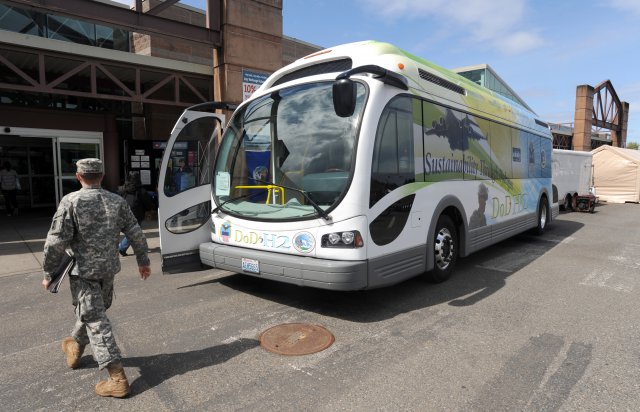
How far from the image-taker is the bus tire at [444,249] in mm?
5508

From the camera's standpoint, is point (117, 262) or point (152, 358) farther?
point (152, 358)

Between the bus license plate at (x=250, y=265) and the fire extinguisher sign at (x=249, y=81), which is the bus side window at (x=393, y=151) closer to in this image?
the bus license plate at (x=250, y=265)

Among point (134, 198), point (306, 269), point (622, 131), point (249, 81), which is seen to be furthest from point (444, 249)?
point (622, 131)

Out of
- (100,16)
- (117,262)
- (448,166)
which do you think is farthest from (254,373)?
(100,16)

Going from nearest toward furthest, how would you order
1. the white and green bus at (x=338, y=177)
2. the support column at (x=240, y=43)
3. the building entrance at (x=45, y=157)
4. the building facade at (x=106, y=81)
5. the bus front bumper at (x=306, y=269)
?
the bus front bumper at (x=306, y=269)
the white and green bus at (x=338, y=177)
the building facade at (x=106, y=81)
the support column at (x=240, y=43)
the building entrance at (x=45, y=157)

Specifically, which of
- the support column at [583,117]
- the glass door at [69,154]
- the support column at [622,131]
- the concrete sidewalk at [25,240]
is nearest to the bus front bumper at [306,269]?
the concrete sidewalk at [25,240]

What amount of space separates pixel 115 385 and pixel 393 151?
11.0 feet

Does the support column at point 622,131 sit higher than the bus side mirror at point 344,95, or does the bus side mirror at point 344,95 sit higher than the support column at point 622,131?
the support column at point 622,131

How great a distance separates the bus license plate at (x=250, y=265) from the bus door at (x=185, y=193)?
1.04 meters

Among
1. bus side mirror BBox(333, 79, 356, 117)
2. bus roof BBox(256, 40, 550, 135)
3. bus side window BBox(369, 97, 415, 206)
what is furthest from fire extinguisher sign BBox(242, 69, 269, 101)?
bus side mirror BBox(333, 79, 356, 117)

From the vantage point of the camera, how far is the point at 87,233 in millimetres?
2998

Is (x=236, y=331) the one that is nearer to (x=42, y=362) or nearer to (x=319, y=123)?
(x=42, y=362)

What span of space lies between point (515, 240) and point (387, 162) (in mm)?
6319

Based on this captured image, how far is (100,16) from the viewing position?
900cm
